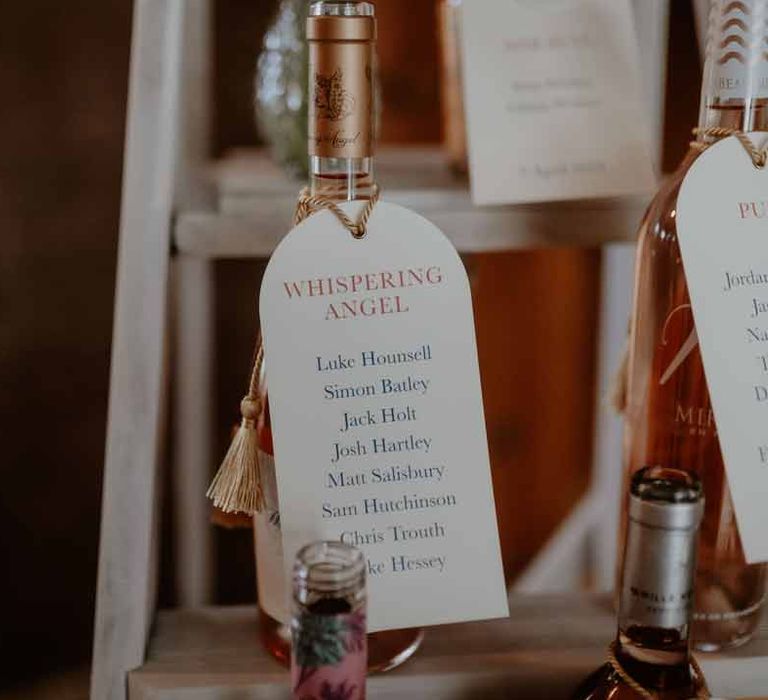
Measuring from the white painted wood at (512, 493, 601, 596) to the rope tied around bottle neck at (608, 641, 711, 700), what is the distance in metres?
0.75

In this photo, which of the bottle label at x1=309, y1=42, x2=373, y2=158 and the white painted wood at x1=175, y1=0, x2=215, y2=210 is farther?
the white painted wood at x1=175, y1=0, x2=215, y2=210

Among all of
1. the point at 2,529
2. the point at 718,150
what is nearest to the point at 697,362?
the point at 718,150

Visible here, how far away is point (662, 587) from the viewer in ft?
1.45

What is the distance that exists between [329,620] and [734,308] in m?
0.28

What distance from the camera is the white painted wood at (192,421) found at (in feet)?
3.22

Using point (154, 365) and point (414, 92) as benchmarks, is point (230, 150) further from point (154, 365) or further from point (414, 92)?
point (154, 365)

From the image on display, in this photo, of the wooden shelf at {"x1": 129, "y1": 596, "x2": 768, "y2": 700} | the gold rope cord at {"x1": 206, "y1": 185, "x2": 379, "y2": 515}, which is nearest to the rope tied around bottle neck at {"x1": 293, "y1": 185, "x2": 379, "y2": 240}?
the gold rope cord at {"x1": 206, "y1": 185, "x2": 379, "y2": 515}

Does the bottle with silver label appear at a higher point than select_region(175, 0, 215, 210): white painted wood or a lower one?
lower

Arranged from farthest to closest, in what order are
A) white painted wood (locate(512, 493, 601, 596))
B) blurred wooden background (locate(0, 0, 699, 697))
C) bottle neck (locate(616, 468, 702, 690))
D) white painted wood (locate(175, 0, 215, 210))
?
1. white painted wood (locate(512, 493, 601, 596))
2. blurred wooden background (locate(0, 0, 699, 697))
3. white painted wood (locate(175, 0, 215, 210))
4. bottle neck (locate(616, 468, 702, 690))

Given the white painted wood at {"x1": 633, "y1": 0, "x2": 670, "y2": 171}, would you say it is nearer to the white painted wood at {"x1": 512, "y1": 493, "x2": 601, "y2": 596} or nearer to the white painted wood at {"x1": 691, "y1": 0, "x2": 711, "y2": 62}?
the white painted wood at {"x1": 691, "y1": 0, "x2": 711, "y2": 62}

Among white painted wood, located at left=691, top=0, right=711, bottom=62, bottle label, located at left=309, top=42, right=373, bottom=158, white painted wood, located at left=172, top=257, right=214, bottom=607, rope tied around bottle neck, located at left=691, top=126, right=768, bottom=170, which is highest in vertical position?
white painted wood, located at left=691, top=0, right=711, bottom=62

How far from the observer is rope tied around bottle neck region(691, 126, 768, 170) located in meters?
0.53

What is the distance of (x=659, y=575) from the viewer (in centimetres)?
44

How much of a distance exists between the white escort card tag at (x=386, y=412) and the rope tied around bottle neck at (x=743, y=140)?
0.17 m
